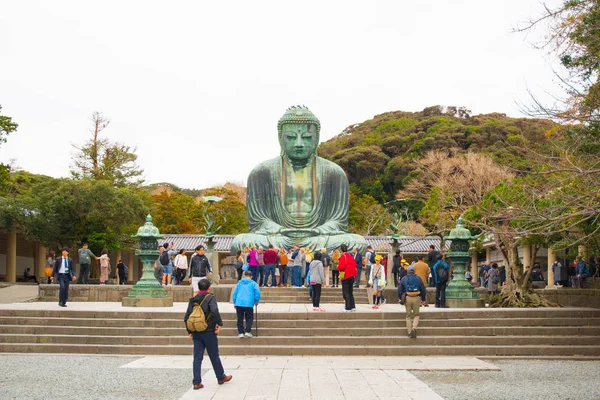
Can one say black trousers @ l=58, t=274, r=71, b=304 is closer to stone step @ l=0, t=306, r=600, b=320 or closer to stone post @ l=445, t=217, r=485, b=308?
stone step @ l=0, t=306, r=600, b=320

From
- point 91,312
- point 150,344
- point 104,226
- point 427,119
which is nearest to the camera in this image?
point 150,344

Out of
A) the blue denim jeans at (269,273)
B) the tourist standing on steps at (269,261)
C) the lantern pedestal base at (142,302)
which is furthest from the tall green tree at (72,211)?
the lantern pedestal base at (142,302)

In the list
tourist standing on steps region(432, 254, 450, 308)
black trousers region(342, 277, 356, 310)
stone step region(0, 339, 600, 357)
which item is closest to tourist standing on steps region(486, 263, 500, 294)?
tourist standing on steps region(432, 254, 450, 308)

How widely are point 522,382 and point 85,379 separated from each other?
5475mm

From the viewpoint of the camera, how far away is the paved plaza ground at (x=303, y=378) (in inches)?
316

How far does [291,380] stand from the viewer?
8.86 m

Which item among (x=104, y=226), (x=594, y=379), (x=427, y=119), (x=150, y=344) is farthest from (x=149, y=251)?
(x=427, y=119)

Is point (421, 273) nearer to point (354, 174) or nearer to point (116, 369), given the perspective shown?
point (116, 369)

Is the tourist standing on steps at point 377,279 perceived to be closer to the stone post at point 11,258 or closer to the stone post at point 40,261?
the stone post at point 11,258

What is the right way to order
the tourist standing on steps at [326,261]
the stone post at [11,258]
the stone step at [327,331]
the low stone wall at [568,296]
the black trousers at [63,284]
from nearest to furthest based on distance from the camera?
1. the stone step at [327,331]
2. the black trousers at [63,284]
3. the low stone wall at [568,296]
4. the tourist standing on steps at [326,261]
5. the stone post at [11,258]

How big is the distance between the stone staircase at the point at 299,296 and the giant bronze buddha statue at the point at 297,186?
5.68 metres

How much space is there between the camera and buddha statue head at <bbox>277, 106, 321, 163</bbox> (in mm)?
23312

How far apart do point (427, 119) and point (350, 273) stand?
38.9 metres

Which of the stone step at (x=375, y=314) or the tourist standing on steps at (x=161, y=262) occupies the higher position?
the tourist standing on steps at (x=161, y=262)
